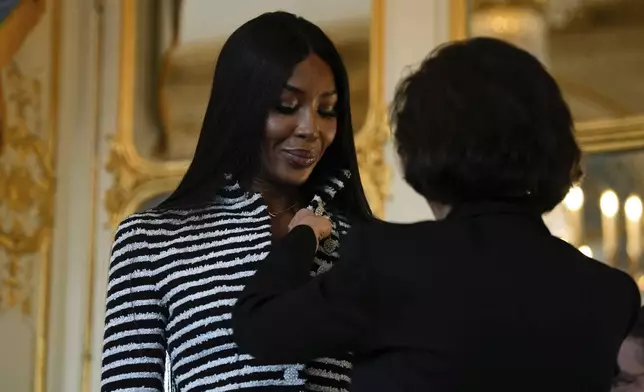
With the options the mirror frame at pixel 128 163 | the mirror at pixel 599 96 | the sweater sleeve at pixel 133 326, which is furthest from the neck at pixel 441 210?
the mirror frame at pixel 128 163

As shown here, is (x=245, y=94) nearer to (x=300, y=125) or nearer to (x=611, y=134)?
(x=300, y=125)

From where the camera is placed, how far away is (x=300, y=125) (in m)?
1.10

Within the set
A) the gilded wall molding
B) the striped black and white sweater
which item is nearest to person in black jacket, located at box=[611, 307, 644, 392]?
the striped black and white sweater

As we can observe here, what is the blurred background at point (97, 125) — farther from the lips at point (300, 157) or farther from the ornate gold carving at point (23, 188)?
the lips at point (300, 157)

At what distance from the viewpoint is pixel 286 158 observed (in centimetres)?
111

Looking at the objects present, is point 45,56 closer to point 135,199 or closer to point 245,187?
point 135,199

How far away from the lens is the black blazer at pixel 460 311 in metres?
0.79

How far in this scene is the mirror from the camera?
207cm

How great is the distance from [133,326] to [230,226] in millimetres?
149

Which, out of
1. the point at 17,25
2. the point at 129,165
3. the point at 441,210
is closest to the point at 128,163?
the point at 129,165

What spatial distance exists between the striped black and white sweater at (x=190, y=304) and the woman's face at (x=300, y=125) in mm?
48

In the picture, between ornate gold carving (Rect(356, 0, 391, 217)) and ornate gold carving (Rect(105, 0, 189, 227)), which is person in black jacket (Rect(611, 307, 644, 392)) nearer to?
ornate gold carving (Rect(356, 0, 391, 217))

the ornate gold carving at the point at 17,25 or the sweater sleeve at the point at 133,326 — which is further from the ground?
the ornate gold carving at the point at 17,25

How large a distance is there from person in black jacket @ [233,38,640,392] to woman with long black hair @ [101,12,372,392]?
17cm
